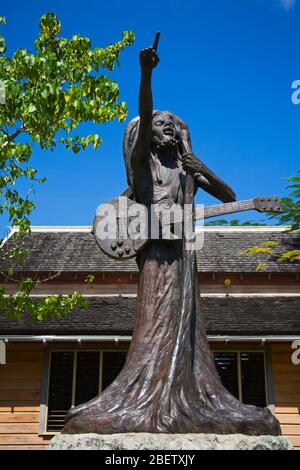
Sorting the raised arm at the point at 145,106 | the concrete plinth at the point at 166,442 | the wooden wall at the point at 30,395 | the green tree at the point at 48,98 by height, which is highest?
the green tree at the point at 48,98

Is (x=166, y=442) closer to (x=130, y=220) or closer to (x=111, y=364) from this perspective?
(x=130, y=220)

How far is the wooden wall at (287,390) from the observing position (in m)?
13.4

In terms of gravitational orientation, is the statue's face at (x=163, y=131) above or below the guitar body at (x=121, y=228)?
above

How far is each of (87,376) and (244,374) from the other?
152 inches

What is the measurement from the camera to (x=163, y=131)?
5324mm

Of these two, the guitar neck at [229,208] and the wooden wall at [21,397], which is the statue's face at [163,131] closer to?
the guitar neck at [229,208]

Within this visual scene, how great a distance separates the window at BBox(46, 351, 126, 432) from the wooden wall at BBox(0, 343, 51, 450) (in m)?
0.37

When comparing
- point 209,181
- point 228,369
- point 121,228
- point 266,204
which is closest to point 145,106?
point 209,181

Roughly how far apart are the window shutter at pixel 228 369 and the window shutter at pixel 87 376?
2.98 m

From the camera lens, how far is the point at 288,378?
1388cm

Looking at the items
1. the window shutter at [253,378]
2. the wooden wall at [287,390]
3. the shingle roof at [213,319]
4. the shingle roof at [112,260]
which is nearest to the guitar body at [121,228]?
the shingle roof at [213,319]
